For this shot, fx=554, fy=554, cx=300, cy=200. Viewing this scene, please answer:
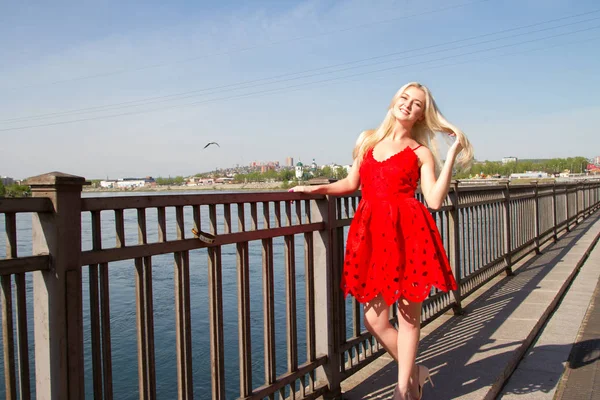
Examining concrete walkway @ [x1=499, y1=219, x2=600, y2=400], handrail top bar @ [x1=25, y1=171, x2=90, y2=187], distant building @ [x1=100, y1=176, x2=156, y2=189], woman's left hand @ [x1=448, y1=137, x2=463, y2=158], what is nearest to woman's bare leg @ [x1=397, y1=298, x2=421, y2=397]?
woman's left hand @ [x1=448, y1=137, x2=463, y2=158]

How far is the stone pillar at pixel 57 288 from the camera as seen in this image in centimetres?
164

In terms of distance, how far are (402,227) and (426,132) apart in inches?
22.1

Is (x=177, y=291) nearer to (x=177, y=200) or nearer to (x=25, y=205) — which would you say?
(x=177, y=200)

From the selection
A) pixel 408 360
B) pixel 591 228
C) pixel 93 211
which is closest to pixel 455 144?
pixel 408 360

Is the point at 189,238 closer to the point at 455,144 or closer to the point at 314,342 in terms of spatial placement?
the point at 314,342

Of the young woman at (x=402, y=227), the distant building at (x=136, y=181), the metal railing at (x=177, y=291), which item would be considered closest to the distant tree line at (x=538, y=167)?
the distant building at (x=136, y=181)

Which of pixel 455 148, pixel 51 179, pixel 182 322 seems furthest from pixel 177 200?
pixel 455 148

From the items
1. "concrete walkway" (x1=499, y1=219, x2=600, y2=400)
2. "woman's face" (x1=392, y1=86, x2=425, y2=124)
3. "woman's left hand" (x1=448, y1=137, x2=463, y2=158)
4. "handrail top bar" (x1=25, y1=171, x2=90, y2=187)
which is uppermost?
"woman's face" (x1=392, y1=86, x2=425, y2=124)

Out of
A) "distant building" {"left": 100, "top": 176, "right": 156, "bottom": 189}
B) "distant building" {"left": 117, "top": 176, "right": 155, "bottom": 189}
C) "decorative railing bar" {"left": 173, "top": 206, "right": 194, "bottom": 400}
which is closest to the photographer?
"decorative railing bar" {"left": 173, "top": 206, "right": 194, "bottom": 400}

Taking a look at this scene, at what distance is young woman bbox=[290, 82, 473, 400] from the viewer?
2.51 metres

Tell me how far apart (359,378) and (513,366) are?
40.3 inches

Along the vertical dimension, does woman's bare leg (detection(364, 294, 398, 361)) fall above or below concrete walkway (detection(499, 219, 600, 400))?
above

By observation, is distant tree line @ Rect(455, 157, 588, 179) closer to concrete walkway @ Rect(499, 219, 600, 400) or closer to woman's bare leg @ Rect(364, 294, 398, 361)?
concrete walkway @ Rect(499, 219, 600, 400)

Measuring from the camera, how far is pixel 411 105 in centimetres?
270
